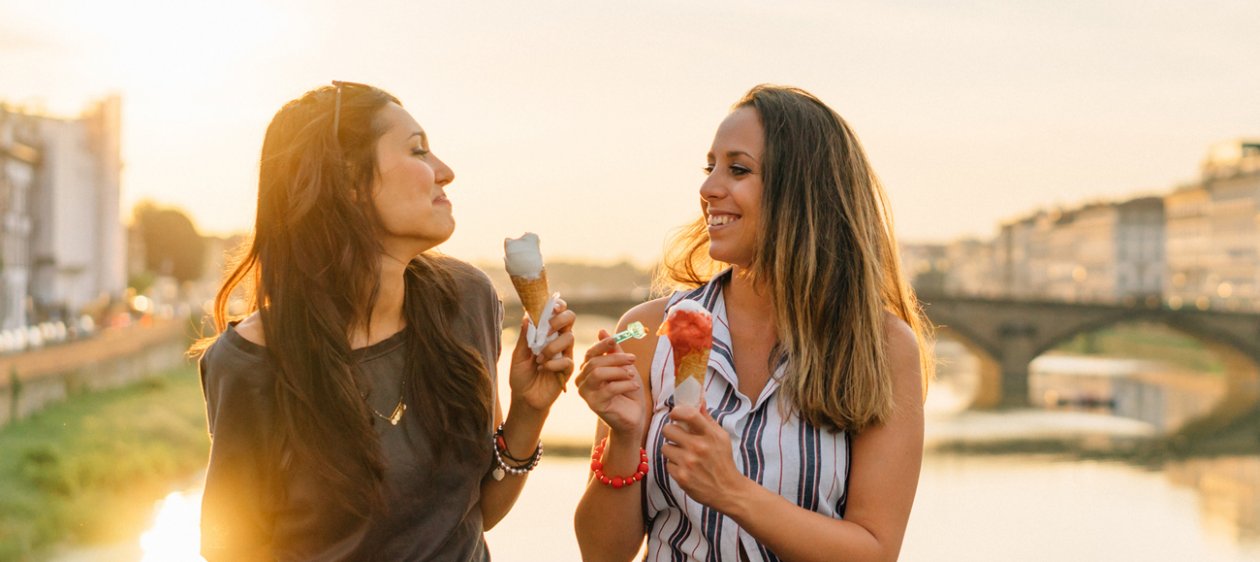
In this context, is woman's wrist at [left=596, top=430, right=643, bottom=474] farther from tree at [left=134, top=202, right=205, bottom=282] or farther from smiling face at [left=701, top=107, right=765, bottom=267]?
tree at [left=134, top=202, right=205, bottom=282]

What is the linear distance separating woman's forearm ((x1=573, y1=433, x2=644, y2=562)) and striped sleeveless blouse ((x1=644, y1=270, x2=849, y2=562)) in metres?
0.04

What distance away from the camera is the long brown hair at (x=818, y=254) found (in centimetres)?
194

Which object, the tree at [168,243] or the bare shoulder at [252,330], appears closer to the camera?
the bare shoulder at [252,330]

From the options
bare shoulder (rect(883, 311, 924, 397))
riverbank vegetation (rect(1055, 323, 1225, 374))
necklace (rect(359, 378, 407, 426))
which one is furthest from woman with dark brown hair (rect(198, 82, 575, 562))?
riverbank vegetation (rect(1055, 323, 1225, 374))

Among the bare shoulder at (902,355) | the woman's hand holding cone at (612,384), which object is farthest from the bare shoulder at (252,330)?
the bare shoulder at (902,355)

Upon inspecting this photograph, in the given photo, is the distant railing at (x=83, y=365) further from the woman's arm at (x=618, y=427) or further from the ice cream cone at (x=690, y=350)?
the ice cream cone at (x=690, y=350)

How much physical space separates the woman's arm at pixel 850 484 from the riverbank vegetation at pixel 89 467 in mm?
12279

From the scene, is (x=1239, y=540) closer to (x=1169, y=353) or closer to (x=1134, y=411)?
(x=1134, y=411)

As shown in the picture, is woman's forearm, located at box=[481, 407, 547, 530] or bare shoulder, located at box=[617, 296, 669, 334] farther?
bare shoulder, located at box=[617, 296, 669, 334]

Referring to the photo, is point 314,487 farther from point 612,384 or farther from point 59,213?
point 59,213

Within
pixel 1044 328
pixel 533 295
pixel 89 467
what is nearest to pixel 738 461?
pixel 533 295

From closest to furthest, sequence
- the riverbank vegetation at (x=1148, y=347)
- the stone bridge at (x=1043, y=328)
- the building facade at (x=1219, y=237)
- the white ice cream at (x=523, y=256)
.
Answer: the white ice cream at (x=523, y=256) → the stone bridge at (x=1043, y=328) → the riverbank vegetation at (x=1148, y=347) → the building facade at (x=1219, y=237)

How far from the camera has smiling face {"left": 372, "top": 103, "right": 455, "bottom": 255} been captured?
6.25ft

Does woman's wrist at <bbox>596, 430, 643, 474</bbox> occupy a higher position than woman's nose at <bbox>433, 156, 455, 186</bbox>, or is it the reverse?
woman's nose at <bbox>433, 156, 455, 186</bbox>
